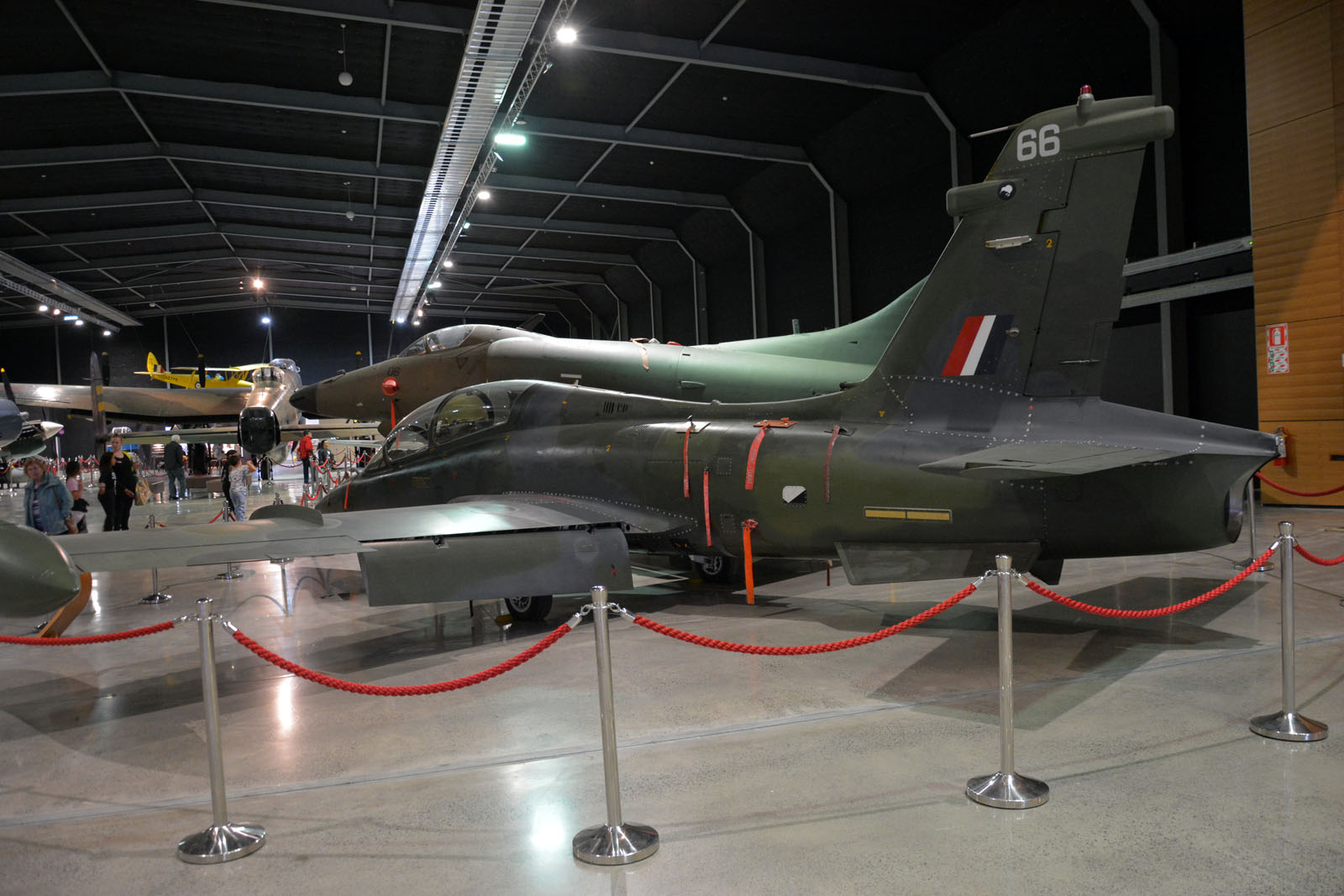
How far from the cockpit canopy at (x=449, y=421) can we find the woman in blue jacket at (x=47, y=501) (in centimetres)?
370

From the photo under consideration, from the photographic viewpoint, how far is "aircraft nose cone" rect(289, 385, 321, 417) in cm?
1570

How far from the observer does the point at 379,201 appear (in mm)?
22062

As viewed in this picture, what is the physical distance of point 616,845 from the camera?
3.18m

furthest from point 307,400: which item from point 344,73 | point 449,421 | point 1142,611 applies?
point 1142,611

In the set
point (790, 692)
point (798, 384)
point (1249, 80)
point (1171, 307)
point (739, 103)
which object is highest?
point (739, 103)

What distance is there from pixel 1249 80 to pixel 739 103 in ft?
26.6

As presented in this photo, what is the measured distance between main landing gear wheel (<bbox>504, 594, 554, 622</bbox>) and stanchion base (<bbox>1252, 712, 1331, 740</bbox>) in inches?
199

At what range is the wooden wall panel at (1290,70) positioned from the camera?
1020 cm

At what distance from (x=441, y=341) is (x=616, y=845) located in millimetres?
12030

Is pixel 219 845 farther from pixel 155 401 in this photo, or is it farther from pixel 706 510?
pixel 155 401

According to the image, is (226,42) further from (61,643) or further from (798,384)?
(61,643)

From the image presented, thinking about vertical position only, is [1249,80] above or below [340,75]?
below

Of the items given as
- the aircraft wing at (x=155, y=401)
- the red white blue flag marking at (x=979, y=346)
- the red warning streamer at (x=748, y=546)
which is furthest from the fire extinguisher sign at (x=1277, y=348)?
the aircraft wing at (x=155, y=401)

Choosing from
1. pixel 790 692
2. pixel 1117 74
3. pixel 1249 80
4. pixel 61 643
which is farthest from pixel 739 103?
pixel 61 643
